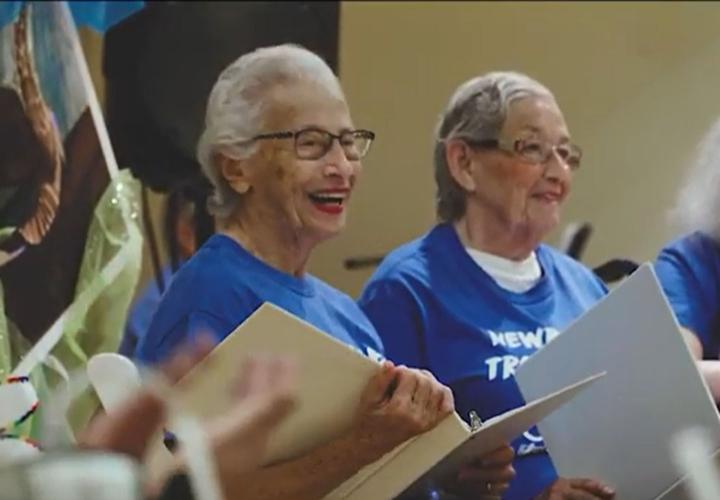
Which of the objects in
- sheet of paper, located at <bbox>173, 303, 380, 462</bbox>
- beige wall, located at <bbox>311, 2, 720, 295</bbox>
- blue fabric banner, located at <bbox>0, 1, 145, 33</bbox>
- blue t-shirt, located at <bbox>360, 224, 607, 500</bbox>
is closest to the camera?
sheet of paper, located at <bbox>173, 303, 380, 462</bbox>

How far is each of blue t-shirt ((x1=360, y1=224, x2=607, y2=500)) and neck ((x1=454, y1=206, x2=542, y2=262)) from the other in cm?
3

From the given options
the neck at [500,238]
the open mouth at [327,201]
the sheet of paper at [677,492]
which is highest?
the open mouth at [327,201]

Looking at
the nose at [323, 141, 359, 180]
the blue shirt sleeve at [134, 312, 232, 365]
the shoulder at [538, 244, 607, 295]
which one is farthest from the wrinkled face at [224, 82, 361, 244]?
the shoulder at [538, 244, 607, 295]

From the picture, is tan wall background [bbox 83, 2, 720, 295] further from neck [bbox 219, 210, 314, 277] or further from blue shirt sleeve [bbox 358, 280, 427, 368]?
neck [bbox 219, 210, 314, 277]

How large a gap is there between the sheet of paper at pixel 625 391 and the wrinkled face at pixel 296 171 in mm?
260

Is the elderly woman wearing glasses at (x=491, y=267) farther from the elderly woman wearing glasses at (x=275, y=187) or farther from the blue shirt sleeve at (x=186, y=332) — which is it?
the blue shirt sleeve at (x=186, y=332)

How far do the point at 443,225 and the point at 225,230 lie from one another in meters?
0.36

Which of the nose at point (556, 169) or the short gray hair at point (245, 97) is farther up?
the short gray hair at point (245, 97)

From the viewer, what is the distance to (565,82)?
228 cm

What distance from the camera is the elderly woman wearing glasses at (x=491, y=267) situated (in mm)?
1422

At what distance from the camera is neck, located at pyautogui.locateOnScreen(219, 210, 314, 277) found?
129 cm

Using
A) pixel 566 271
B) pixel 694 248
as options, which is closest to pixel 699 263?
pixel 694 248

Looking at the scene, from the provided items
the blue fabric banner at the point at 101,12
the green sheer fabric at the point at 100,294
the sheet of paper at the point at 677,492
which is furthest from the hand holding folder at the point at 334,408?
the blue fabric banner at the point at 101,12

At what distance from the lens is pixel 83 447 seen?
2.15ft
